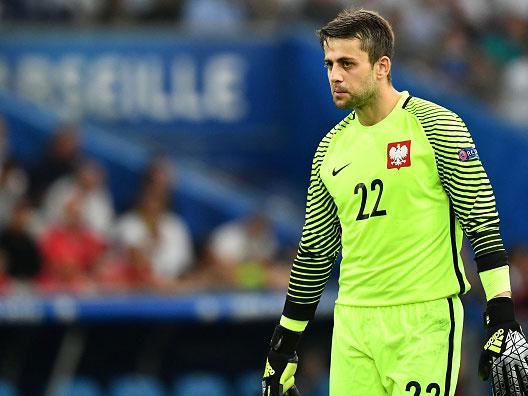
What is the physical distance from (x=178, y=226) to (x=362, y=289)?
5913mm

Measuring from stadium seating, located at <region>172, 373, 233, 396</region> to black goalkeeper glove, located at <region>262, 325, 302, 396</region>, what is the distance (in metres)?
4.98

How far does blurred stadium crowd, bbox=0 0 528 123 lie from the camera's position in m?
13.7

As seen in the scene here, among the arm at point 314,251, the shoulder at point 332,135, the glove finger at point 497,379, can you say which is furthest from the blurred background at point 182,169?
the glove finger at point 497,379

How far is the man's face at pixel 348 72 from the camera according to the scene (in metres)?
5.64

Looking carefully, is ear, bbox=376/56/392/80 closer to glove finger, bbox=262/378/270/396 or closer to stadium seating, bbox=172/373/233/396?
glove finger, bbox=262/378/270/396

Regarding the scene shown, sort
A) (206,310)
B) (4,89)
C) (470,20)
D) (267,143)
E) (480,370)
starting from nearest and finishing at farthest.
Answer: (480,370) → (206,310) → (4,89) → (267,143) → (470,20)

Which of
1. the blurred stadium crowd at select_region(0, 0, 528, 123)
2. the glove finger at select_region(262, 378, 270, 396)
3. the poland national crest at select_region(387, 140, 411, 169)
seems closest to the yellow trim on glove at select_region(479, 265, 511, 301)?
the poland national crest at select_region(387, 140, 411, 169)

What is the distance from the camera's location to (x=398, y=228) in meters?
5.68

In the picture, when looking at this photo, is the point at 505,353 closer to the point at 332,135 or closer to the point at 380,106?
the point at 380,106

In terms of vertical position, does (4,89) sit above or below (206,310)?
above

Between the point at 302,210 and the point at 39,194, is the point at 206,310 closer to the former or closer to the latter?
the point at 39,194

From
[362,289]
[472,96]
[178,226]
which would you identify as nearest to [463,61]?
[472,96]

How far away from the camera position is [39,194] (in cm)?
1149

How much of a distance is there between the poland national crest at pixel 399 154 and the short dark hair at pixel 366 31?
358mm
